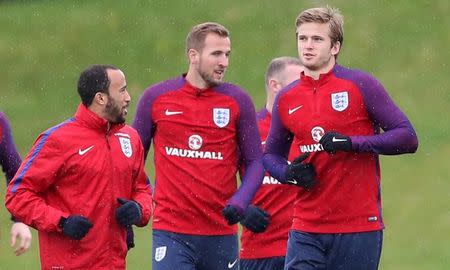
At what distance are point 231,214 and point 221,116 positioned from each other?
2.90 ft

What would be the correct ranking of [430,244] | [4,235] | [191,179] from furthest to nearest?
[4,235] → [430,244] → [191,179]

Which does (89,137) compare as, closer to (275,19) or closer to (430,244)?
(430,244)

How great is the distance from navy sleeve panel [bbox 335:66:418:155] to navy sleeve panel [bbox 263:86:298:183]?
684 millimetres

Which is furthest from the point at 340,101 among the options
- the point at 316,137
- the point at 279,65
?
the point at 279,65

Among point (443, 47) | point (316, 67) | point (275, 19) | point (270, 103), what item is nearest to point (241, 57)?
point (275, 19)

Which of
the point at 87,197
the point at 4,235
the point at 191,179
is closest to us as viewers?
the point at 87,197

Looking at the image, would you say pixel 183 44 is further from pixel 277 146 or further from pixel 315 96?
pixel 315 96

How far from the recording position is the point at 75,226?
1041 centimetres

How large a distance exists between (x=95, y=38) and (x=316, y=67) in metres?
26.2

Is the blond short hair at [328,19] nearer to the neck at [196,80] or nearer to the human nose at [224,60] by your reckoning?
the human nose at [224,60]

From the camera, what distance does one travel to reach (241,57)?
35.2m

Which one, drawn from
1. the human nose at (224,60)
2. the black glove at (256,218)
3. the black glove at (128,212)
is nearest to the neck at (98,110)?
the black glove at (128,212)

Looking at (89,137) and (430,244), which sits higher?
(89,137)

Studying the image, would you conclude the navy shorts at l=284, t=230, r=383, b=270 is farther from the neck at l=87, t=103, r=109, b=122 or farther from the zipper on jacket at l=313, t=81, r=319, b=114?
the neck at l=87, t=103, r=109, b=122
